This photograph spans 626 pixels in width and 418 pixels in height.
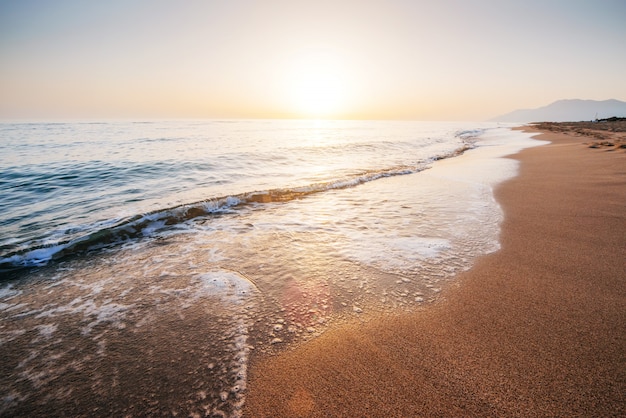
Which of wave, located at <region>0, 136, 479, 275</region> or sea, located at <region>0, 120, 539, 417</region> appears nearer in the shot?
sea, located at <region>0, 120, 539, 417</region>

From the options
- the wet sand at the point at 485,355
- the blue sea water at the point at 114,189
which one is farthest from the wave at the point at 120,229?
the wet sand at the point at 485,355

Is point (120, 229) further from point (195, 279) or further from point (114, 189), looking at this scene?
point (114, 189)

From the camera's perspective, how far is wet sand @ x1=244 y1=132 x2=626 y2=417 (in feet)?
6.53

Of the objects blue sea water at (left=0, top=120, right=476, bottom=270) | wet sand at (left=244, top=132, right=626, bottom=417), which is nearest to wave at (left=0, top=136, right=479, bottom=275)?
blue sea water at (left=0, top=120, right=476, bottom=270)

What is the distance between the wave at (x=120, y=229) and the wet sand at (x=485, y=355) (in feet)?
16.6

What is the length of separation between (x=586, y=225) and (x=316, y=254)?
16.6ft

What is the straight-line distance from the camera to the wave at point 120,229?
5020 millimetres

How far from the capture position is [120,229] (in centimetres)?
614

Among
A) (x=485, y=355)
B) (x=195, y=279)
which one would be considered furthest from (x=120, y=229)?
(x=485, y=355)

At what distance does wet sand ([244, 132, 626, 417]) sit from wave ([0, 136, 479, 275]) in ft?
16.6

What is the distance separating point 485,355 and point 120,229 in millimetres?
6885

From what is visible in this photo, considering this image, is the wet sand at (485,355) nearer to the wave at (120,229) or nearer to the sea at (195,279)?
the sea at (195,279)

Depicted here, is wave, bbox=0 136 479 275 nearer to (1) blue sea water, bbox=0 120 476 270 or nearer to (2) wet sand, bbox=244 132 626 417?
(1) blue sea water, bbox=0 120 476 270

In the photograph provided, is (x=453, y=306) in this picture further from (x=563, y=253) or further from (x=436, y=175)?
(x=436, y=175)
